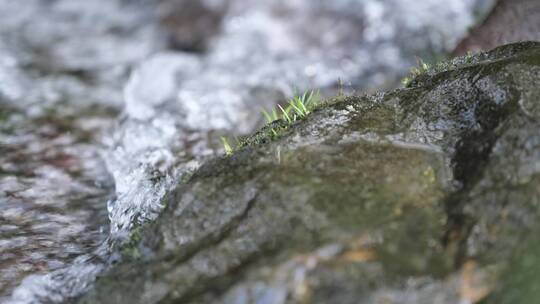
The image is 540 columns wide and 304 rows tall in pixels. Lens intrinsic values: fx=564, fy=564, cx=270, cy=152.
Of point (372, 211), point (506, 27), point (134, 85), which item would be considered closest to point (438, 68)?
point (372, 211)

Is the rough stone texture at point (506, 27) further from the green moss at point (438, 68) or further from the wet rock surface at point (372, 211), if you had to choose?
the wet rock surface at point (372, 211)

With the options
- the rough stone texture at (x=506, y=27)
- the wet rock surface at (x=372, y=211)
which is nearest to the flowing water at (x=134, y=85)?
the wet rock surface at (x=372, y=211)

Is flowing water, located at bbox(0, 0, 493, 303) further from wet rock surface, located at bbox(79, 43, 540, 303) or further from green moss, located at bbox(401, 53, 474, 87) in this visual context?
green moss, located at bbox(401, 53, 474, 87)

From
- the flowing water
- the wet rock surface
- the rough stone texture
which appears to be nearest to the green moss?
the wet rock surface

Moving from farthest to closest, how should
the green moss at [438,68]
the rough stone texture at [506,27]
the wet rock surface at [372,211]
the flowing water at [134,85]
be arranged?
the rough stone texture at [506,27] < the flowing water at [134,85] < the green moss at [438,68] < the wet rock surface at [372,211]

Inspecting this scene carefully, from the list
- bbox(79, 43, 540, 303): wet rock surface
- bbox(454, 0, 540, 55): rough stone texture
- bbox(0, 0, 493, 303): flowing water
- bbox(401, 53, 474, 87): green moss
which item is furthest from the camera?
bbox(454, 0, 540, 55): rough stone texture

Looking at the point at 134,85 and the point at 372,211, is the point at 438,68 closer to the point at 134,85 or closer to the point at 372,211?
the point at 372,211
